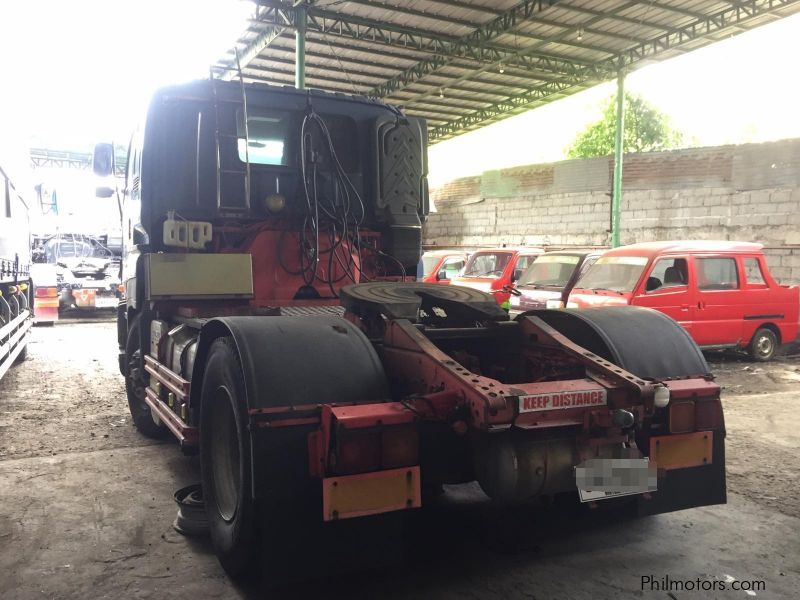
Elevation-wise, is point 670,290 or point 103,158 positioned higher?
point 103,158

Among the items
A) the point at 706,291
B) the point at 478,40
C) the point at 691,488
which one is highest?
the point at 478,40

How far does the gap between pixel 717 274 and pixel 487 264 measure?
431cm

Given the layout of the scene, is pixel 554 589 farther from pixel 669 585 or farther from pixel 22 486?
pixel 22 486

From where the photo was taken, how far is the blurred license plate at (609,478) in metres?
2.94

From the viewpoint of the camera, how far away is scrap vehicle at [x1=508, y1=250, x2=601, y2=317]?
34.0ft

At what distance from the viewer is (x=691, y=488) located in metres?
3.42

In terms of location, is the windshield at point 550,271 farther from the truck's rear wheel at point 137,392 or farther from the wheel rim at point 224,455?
the wheel rim at point 224,455

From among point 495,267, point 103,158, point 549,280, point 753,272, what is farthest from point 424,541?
point 495,267

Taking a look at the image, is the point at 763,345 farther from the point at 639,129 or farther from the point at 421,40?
the point at 639,129

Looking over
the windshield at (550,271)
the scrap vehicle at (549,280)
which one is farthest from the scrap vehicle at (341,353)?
the windshield at (550,271)

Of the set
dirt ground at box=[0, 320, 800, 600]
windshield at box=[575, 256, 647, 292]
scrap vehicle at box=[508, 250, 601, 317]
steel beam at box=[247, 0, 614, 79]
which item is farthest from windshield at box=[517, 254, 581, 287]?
steel beam at box=[247, 0, 614, 79]

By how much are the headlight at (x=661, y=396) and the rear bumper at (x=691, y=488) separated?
19.7 inches

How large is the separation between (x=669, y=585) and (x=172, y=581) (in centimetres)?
228

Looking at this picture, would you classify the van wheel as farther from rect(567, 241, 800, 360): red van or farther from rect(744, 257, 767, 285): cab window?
rect(744, 257, 767, 285): cab window
